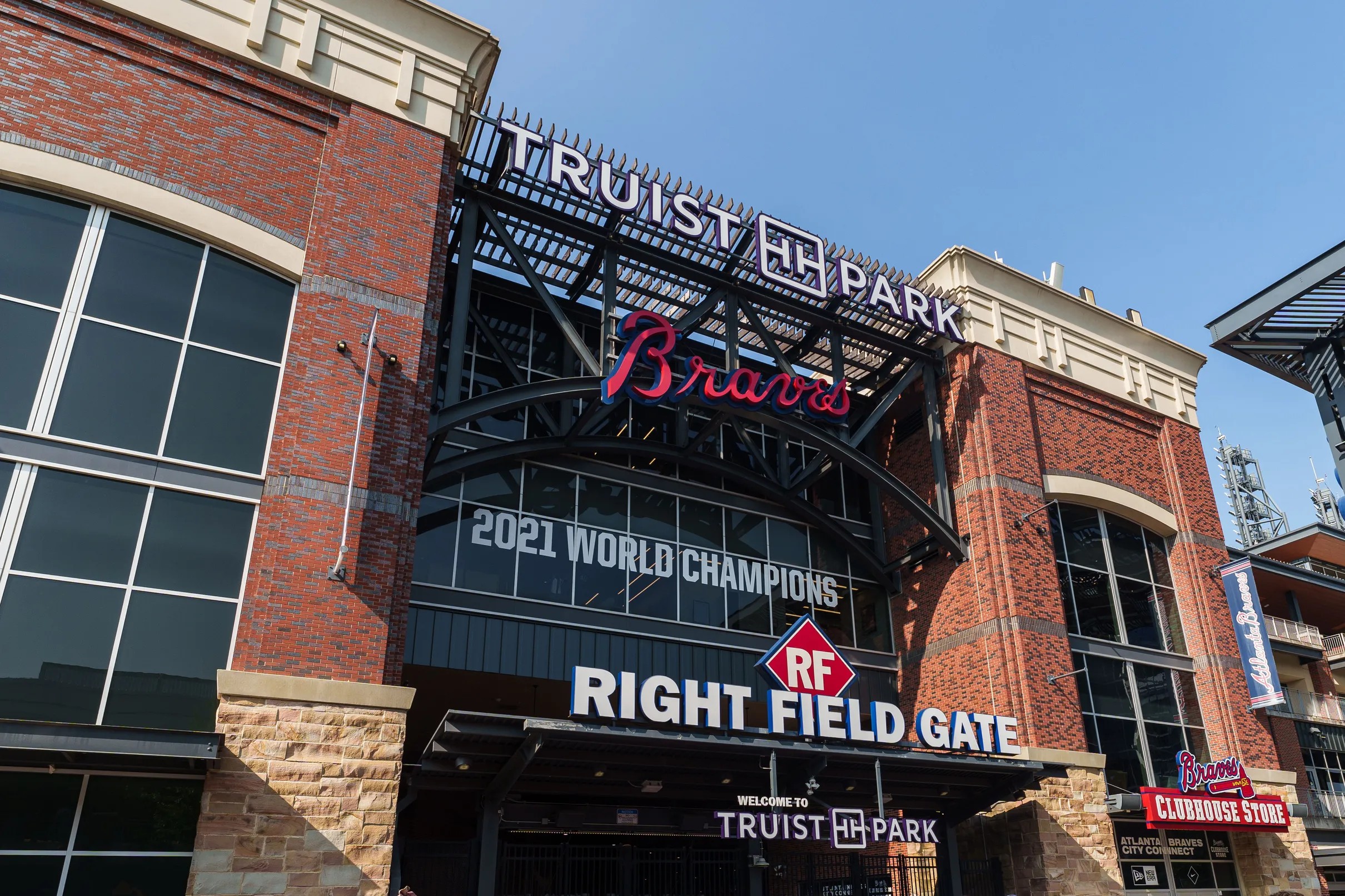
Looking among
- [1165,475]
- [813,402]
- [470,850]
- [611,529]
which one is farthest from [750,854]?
[1165,475]

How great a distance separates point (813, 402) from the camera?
22.8 metres

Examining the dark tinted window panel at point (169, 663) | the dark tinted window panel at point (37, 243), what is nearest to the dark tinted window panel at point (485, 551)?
the dark tinted window panel at point (169, 663)

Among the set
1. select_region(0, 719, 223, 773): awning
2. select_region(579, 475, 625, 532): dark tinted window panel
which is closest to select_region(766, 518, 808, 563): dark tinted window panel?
select_region(579, 475, 625, 532): dark tinted window panel

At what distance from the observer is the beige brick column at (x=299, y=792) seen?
1306 centimetres

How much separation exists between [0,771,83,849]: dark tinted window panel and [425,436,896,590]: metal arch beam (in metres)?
8.89

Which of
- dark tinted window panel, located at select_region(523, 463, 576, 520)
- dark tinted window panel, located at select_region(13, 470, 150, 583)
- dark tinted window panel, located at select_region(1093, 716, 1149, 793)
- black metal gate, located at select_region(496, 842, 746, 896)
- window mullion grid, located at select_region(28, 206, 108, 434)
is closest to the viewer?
dark tinted window panel, located at select_region(13, 470, 150, 583)

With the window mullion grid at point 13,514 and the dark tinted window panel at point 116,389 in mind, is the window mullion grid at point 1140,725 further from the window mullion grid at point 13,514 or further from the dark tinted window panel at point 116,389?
the window mullion grid at point 13,514

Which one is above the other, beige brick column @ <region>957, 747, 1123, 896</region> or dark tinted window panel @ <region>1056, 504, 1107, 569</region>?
dark tinted window panel @ <region>1056, 504, 1107, 569</region>

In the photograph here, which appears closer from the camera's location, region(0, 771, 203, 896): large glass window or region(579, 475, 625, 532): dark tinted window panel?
region(0, 771, 203, 896): large glass window

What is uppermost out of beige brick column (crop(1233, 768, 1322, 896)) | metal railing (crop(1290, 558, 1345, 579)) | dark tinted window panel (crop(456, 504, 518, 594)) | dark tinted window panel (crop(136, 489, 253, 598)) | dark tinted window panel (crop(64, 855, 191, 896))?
metal railing (crop(1290, 558, 1345, 579))

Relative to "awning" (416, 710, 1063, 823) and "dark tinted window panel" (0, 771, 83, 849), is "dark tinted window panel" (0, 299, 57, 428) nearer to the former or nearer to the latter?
"dark tinted window panel" (0, 771, 83, 849)

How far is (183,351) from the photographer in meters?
15.6

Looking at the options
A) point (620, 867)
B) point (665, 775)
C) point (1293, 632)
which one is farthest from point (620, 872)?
point (1293, 632)

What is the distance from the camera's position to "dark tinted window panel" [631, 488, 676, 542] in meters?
23.3
